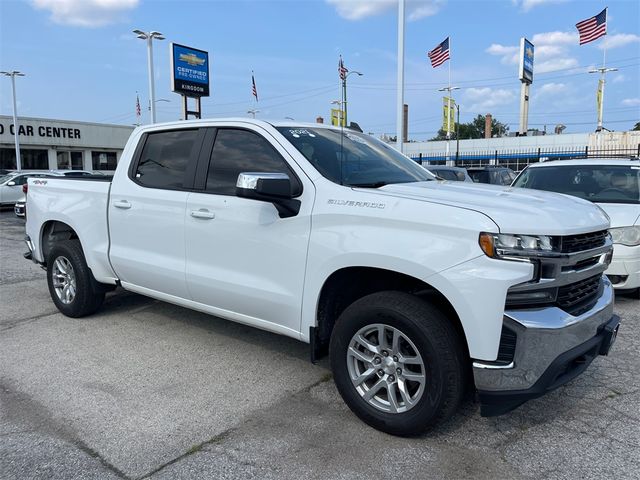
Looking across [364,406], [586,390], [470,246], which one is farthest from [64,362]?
[586,390]

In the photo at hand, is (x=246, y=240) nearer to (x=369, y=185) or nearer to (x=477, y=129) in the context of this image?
(x=369, y=185)

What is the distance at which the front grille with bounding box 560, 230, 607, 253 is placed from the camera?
294 cm

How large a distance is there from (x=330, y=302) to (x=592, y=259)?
1.66 m

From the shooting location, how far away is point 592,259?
3.25m

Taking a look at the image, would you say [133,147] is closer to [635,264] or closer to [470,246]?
[470,246]

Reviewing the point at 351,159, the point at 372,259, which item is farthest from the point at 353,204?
the point at 351,159

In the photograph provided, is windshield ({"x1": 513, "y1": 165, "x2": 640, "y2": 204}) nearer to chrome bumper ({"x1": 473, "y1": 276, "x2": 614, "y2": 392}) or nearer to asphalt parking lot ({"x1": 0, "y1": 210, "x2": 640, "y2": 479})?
asphalt parking lot ({"x1": 0, "y1": 210, "x2": 640, "y2": 479})

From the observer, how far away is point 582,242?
10.1ft

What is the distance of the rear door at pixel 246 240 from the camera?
361 cm

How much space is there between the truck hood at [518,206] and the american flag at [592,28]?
110 ft

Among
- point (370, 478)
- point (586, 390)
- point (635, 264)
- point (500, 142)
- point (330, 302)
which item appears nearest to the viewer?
point (370, 478)

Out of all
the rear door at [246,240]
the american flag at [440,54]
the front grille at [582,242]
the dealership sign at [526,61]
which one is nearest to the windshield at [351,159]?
the rear door at [246,240]

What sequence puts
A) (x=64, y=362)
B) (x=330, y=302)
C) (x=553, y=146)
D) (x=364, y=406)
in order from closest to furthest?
(x=364, y=406) → (x=330, y=302) → (x=64, y=362) → (x=553, y=146)

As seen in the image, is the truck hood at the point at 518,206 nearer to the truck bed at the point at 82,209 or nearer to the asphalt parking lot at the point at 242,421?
the asphalt parking lot at the point at 242,421
